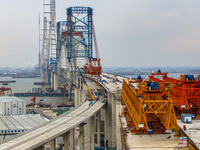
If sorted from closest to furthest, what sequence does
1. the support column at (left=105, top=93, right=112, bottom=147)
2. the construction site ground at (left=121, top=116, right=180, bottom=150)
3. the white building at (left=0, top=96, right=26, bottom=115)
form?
1. the construction site ground at (left=121, top=116, right=180, bottom=150)
2. the support column at (left=105, top=93, right=112, bottom=147)
3. the white building at (left=0, top=96, right=26, bottom=115)

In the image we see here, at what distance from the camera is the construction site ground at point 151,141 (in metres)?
31.3

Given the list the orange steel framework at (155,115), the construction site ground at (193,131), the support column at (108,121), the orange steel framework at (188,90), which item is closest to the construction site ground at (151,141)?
the orange steel framework at (155,115)

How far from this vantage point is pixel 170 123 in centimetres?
3475

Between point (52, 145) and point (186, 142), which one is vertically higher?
point (186, 142)

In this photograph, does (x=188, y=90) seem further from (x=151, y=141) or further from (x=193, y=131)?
(x=151, y=141)

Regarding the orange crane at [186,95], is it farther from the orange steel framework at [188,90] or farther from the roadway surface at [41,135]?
the roadway surface at [41,135]

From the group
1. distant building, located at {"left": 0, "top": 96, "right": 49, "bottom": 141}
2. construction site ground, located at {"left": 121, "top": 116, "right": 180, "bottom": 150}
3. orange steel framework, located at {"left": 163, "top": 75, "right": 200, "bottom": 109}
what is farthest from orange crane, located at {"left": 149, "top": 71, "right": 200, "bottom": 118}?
distant building, located at {"left": 0, "top": 96, "right": 49, "bottom": 141}

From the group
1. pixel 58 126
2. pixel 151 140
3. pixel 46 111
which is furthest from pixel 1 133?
pixel 46 111

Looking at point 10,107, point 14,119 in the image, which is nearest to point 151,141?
point 14,119

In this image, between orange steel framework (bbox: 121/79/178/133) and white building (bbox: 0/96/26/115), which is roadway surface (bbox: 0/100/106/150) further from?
white building (bbox: 0/96/26/115)

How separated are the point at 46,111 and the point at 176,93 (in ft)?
220

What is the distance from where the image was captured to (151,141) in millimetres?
33188

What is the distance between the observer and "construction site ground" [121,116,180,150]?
31.3 metres

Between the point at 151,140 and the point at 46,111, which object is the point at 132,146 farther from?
the point at 46,111
